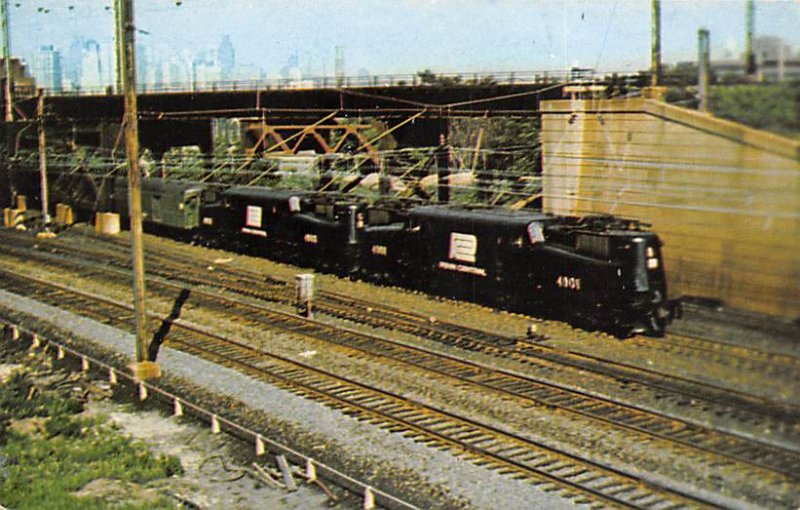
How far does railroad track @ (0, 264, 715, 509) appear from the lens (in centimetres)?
1008

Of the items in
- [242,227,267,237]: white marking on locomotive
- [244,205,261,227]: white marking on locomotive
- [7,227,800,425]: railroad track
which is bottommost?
[7,227,800,425]: railroad track

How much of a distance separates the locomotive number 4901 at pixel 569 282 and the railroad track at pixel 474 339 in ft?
4.79

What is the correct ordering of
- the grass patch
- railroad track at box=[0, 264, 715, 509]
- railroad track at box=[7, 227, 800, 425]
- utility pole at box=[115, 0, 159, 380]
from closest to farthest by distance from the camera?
the grass patch → railroad track at box=[0, 264, 715, 509] → railroad track at box=[7, 227, 800, 425] → utility pole at box=[115, 0, 159, 380]

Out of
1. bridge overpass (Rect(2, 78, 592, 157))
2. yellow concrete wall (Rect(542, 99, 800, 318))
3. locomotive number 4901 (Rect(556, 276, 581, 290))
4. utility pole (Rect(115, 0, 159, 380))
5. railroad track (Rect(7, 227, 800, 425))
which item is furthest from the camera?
bridge overpass (Rect(2, 78, 592, 157))

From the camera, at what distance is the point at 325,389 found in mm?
14852

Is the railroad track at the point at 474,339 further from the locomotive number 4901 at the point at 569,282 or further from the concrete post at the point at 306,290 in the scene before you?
the locomotive number 4901 at the point at 569,282

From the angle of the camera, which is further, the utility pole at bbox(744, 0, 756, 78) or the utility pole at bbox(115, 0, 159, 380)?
the utility pole at bbox(115, 0, 159, 380)

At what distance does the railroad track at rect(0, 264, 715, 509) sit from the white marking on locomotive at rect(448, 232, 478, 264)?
582cm

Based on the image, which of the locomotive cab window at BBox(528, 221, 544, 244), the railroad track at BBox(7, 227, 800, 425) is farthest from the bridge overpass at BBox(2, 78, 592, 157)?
the railroad track at BBox(7, 227, 800, 425)

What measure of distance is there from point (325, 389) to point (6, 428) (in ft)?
17.4

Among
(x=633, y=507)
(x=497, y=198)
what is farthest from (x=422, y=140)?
(x=633, y=507)

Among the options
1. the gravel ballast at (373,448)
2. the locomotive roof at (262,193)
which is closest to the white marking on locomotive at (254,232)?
the locomotive roof at (262,193)

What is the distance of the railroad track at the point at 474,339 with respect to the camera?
13.2 m

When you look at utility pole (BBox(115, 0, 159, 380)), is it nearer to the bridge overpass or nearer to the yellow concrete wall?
the bridge overpass
